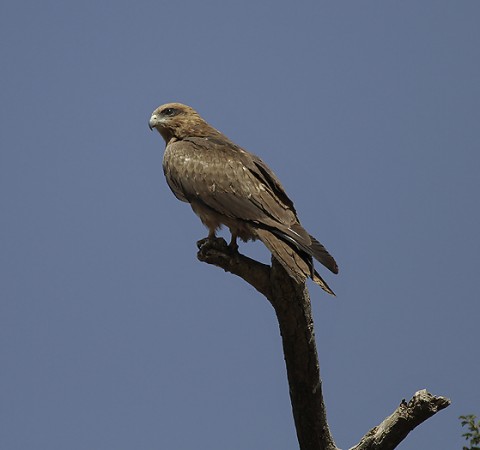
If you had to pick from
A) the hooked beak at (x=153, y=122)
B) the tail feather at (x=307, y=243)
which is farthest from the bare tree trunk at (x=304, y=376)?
the hooked beak at (x=153, y=122)

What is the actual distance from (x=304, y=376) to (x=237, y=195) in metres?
1.78

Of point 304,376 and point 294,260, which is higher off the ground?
point 294,260

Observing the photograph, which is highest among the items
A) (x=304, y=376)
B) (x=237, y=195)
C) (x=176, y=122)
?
(x=176, y=122)

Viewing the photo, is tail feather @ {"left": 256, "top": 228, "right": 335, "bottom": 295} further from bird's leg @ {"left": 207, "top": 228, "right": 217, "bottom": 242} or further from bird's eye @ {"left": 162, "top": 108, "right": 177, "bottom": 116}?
bird's eye @ {"left": 162, "top": 108, "right": 177, "bottom": 116}

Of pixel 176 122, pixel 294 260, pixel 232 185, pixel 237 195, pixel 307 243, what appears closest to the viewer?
pixel 294 260

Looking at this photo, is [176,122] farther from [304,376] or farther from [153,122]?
[304,376]

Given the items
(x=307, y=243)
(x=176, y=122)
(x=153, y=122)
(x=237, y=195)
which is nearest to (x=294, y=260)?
(x=307, y=243)

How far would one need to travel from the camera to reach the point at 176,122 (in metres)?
8.96

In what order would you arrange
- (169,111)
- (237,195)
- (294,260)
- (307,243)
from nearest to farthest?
(294,260) < (307,243) < (237,195) < (169,111)

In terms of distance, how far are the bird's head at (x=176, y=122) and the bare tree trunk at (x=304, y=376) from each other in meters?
2.66

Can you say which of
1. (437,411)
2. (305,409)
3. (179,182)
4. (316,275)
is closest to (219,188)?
(179,182)

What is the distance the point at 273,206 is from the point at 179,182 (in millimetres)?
1155

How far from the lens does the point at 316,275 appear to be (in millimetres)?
6312

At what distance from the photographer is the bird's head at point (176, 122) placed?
8836 millimetres
